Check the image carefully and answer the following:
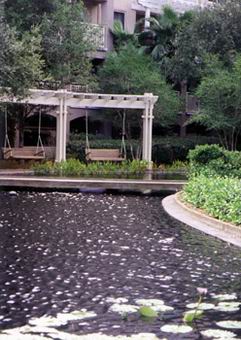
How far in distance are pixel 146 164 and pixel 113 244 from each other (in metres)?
15.3

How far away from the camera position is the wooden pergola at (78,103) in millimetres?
25688

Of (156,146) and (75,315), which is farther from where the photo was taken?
(156,146)

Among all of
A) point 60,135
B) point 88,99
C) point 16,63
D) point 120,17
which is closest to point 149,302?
point 16,63

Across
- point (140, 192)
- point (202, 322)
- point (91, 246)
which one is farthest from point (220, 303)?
point (140, 192)

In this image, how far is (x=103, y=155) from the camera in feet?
94.4

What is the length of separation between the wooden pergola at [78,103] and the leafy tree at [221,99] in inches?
95.6

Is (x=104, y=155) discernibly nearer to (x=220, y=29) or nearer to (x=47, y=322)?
(x=220, y=29)

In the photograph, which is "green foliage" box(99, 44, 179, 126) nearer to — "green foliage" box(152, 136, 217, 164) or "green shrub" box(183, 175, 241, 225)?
"green foliage" box(152, 136, 217, 164)

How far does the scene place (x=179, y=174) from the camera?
2625 centimetres

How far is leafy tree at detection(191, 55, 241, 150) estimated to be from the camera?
90.7 ft

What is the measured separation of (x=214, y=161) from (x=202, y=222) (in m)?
6.25

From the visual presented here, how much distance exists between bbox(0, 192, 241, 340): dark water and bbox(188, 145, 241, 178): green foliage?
4.54 m

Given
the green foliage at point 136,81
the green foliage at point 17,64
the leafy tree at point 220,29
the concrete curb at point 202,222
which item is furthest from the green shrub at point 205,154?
the leafy tree at point 220,29

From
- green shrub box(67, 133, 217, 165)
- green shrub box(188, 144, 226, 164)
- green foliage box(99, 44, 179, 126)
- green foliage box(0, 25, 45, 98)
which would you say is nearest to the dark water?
green shrub box(188, 144, 226, 164)
